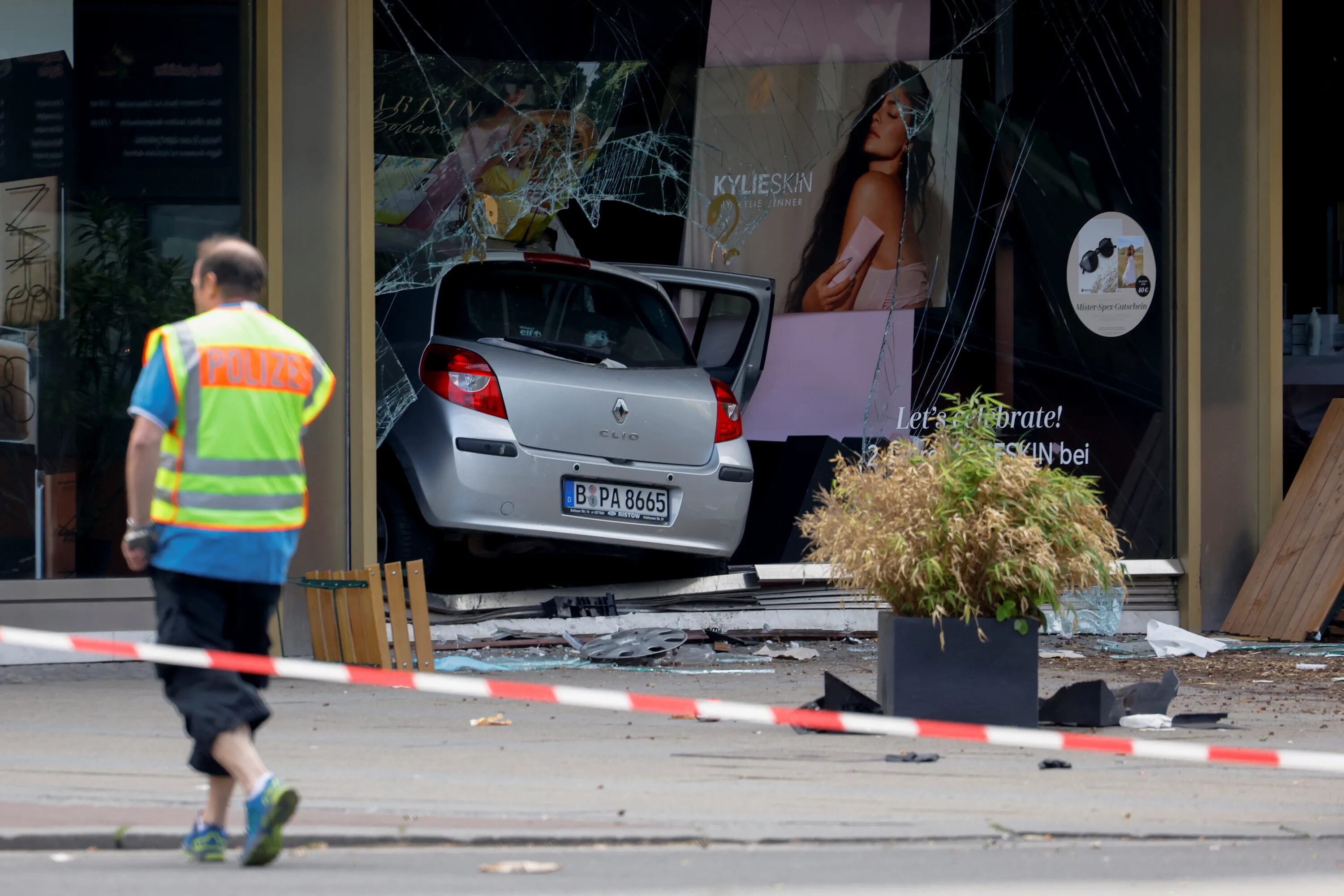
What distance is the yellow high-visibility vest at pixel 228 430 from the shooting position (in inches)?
185

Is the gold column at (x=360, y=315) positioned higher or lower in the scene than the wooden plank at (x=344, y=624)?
higher

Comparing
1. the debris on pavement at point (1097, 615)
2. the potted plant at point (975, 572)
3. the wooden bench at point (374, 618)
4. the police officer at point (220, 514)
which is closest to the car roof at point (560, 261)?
the wooden bench at point (374, 618)

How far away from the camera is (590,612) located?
10.5 metres

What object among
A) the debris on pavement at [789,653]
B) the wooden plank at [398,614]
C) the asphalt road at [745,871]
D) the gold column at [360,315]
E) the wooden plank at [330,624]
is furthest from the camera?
the debris on pavement at [789,653]

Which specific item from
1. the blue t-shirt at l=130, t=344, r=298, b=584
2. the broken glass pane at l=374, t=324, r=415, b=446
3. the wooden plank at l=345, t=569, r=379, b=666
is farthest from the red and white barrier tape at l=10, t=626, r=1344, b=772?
the broken glass pane at l=374, t=324, r=415, b=446

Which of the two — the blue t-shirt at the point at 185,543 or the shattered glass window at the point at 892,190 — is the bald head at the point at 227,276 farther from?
the shattered glass window at the point at 892,190

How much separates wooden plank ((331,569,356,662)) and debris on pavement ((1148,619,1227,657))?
15.4ft

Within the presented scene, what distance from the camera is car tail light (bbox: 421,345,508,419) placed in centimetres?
982

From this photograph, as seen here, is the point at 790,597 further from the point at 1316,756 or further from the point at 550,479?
the point at 1316,756

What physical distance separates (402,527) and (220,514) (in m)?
5.31

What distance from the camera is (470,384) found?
9828 mm

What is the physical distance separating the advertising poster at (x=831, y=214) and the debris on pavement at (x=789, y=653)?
4.81 feet

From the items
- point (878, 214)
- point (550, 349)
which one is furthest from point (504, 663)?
point (878, 214)

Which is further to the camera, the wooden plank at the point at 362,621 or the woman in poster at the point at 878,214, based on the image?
the woman in poster at the point at 878,214
